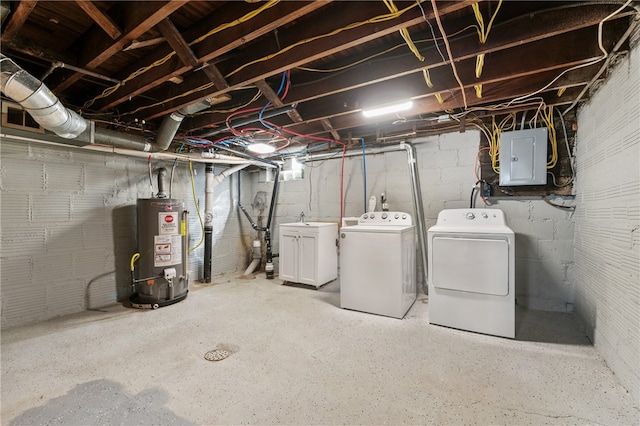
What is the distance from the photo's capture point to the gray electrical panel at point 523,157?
259 centimetres

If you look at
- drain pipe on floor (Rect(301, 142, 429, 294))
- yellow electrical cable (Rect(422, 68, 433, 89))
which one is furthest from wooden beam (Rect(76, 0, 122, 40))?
drain pipe on floor (Rect(301, 142, 429, 294))

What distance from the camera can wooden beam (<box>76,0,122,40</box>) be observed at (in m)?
1.37

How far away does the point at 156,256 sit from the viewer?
2.98 meters

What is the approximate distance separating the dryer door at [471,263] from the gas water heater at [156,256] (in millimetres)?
2810

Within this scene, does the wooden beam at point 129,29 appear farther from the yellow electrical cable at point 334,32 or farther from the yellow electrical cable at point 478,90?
the yellow electrical cable at point 478,90

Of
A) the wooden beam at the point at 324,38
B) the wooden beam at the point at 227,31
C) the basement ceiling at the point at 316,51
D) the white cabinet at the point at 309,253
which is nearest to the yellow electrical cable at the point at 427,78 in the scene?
the basement ceiling at the point at 316,51

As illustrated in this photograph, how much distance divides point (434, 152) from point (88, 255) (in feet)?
13.5

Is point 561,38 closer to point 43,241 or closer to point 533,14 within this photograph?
point 533,14

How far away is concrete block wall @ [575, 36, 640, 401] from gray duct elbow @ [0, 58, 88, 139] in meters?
3.52

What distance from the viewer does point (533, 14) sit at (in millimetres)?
1499

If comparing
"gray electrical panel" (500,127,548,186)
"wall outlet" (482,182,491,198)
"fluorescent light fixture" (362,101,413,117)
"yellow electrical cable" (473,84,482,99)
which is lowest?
"wall outlet" (482,182,491,198)

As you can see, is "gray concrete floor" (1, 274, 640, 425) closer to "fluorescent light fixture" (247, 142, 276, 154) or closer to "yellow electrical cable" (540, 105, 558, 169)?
"yellow electrical cable" (540, 105, 558, 169)

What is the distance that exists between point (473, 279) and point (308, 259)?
78.1 inches

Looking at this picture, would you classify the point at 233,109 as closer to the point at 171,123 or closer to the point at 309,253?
the point at 171,123
